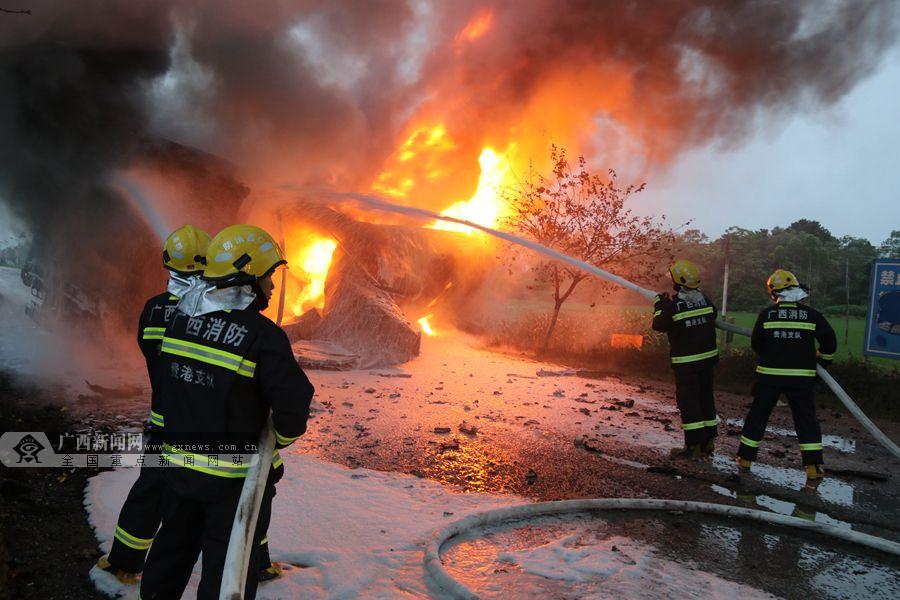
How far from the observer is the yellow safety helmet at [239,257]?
99.7 inches

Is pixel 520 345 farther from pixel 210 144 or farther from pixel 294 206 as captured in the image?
pixel 210 144

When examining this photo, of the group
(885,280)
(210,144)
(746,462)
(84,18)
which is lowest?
(746,462)

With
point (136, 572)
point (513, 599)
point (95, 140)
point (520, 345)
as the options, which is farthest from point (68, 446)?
point (520, 345)

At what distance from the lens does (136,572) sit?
3289 millimetres

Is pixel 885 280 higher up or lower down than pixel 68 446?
higher up

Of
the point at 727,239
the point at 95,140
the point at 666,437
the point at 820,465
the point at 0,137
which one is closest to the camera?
the point at 820,465

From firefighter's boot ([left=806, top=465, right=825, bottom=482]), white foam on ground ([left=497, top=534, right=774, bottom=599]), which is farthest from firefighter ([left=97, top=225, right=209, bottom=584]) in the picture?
firefighter's boot ([left=806, top=465, right=825, bottom=482])

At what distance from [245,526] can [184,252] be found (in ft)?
6.24

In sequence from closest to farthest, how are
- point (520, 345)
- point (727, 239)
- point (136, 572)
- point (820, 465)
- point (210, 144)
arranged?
point (136, 572) → point (820, 465) → point (210, 144) → point (727, 239) → point (520, 345)

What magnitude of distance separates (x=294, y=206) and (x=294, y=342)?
3051mm

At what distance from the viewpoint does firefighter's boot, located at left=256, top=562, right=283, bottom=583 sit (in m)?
3.35

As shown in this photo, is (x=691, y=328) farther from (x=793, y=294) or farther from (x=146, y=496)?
(x=146, y=496)

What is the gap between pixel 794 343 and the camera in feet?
20.3

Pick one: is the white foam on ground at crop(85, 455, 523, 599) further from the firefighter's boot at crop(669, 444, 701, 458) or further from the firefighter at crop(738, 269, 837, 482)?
the firefighter at crop(738, 269, 837, 482)
